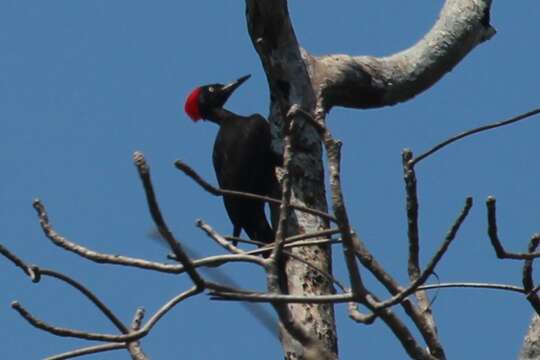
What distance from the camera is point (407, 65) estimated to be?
6969mm

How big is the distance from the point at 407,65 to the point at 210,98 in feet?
6.47

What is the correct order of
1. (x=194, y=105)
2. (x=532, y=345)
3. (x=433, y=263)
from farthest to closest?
(x=194, y=105), (x=532, y=345), (x=433, y=263)

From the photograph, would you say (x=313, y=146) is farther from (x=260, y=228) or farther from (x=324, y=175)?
(x=260, y=228)

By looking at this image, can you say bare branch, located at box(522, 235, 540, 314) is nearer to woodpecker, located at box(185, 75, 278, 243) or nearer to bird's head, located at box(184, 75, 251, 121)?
woodpecker, located at box(185, 75, 278, 243)

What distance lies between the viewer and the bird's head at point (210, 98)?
858 centimetres

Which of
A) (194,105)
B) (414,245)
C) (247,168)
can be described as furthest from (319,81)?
(414,245)

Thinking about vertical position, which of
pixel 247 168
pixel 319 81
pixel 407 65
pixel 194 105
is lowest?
pixel 319 81

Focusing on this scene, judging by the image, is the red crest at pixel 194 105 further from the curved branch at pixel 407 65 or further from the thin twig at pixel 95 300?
the thin twig at pixel 95 300

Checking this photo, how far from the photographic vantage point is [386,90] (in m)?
6.80

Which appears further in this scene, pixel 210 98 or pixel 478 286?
pixel 210 98

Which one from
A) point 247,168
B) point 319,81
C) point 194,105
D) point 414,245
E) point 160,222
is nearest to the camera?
point 160,222

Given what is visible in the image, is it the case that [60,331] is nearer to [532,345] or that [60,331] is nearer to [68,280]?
[68,280]

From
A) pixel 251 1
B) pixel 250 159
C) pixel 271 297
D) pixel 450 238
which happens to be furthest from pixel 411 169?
pixel 250 159

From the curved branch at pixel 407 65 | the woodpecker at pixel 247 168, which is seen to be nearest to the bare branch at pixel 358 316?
the curved branch at pixel 407 65
